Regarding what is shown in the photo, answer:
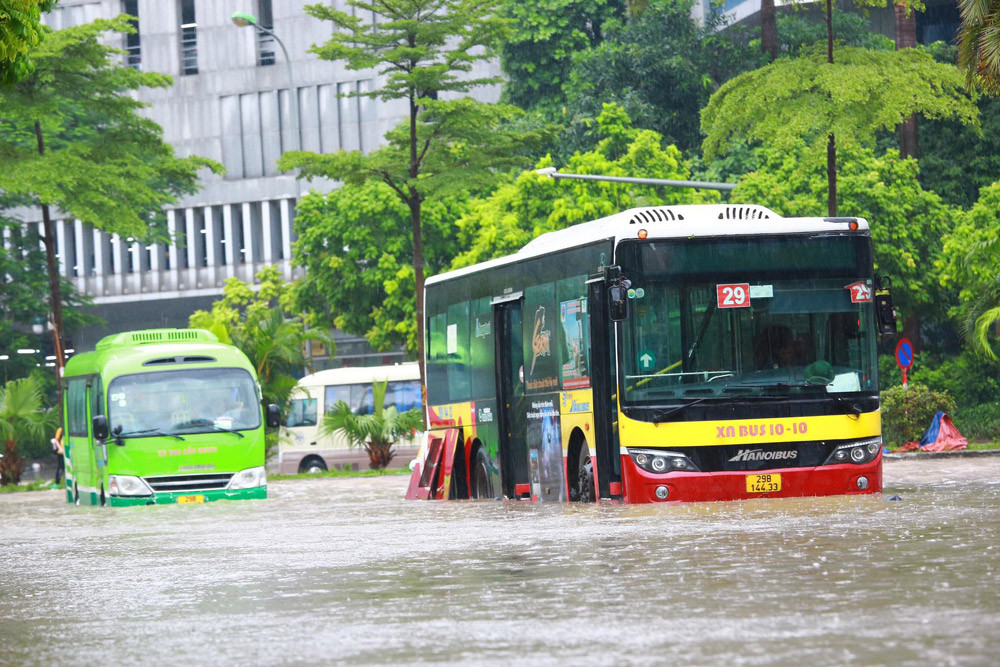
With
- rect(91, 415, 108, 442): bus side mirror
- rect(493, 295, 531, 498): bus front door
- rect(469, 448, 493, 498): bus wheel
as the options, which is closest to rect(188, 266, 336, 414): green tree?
rect(91, 415, 108, 442): bus side mirror

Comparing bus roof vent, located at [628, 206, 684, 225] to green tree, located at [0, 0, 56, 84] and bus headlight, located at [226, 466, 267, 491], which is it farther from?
bus headlight, located at [226, 466, 267, 491]

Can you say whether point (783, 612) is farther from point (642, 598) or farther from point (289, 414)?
point (289, 414)

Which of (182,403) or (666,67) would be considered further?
(666,67)

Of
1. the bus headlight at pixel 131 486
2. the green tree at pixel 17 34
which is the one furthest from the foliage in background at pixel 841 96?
the green tree at pixel 17 34

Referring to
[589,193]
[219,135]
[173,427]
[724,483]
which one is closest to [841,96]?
[173,427]

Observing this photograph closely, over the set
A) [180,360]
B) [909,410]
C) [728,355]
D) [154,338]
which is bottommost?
[909,410]

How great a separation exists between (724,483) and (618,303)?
2.07m

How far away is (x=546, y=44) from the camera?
205 ft

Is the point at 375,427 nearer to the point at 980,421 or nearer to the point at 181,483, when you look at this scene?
the point at 181,483

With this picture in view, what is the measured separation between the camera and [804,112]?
29250 mm

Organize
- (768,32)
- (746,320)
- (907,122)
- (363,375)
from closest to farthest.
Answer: (746,320) → (907,122) → (363,375) → (768,32)

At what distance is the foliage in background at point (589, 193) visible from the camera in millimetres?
49562

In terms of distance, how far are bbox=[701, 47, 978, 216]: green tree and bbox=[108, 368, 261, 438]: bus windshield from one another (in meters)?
9.43

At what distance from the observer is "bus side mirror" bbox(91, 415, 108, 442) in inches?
1027
